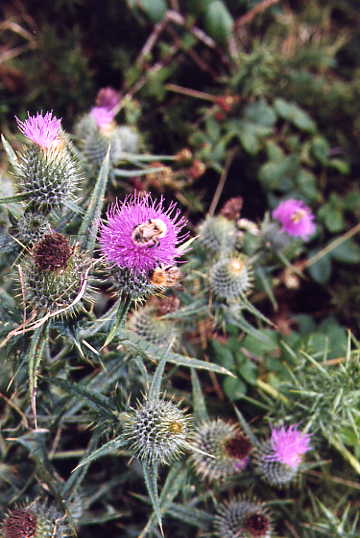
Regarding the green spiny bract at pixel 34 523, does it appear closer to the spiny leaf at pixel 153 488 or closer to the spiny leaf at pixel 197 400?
the spiny leaf at pixel 153 488

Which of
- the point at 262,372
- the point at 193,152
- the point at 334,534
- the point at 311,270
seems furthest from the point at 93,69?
the point at 334,534

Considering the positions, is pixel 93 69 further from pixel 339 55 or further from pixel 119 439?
pixel 119 439

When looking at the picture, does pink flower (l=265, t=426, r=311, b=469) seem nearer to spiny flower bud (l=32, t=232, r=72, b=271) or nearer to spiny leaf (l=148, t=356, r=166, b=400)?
spiny leaf (l=148, t=356, r=166, b=400)

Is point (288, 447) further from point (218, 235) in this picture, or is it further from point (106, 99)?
point (106, 99)

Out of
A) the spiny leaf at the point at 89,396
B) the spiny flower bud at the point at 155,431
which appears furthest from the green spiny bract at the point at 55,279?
the spiny flower bud at the point at 155,431

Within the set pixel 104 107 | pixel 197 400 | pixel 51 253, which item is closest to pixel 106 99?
pixel 104 107
